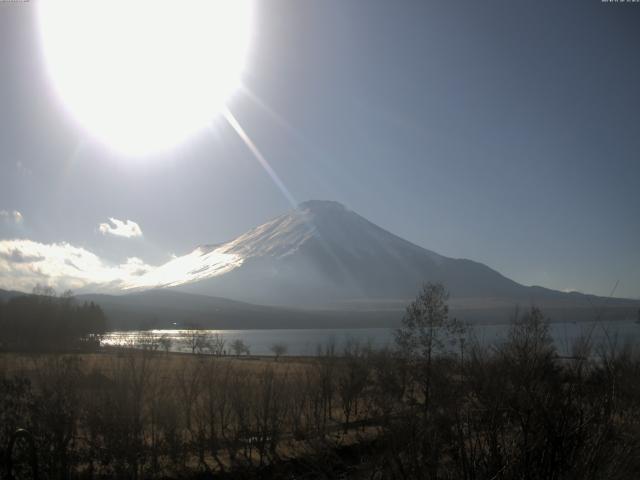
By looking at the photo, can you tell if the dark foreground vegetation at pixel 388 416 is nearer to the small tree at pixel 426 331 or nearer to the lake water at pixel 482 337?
the small tree at pixel 426 331

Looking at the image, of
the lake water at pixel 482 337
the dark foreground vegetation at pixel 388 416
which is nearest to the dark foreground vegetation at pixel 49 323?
the lake water at pixel 482 337

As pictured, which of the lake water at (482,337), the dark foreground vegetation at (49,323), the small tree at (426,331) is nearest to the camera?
the lake water at (482,337)

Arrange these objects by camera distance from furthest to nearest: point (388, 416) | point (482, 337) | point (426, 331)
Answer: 1. point (426, 331)
2. point (482, 337)
3. point (388, 416)

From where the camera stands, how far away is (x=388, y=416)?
14.0 ft

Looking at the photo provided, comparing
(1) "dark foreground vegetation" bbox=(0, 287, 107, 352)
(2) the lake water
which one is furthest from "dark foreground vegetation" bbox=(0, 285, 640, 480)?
(1) "dark foreground vegetation" bbox=(0, 287, 107, 352)

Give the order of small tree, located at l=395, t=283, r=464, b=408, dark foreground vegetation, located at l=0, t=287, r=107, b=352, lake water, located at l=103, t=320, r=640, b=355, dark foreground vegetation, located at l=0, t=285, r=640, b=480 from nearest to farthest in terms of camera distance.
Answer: dark foreground vegetation, located at l=0, t=285, r=640, b=480 < lake water, located at l=103, t=320, r=640, b=355 < small tree, located at l=395, t=283, r=464, b=408 < dark foreground vegetation, located at l=0, t=287, r=107, b=352

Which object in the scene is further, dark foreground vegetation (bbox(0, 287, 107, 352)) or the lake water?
dark foreground vegetation (bbox(0, 287, 107, 352))

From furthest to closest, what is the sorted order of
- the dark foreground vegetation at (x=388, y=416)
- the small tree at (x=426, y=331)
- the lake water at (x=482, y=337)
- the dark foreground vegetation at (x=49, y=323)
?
the dark foreground vegetation at (x=49, y=323), the small tree at (x=426, y=331), the lake water at (x=482, y=337), the dark foreground vegetation at (x=388, y=416)

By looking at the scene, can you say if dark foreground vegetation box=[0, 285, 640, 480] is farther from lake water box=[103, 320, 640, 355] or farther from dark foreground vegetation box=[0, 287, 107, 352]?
dark foreground vegetation box=[0, 287, 107, 352]

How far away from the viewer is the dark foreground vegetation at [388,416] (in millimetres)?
3613

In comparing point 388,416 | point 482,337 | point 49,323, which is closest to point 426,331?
point 482,337

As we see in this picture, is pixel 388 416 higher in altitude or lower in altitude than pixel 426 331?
higher

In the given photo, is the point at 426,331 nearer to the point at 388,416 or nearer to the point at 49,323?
the point at 388,416

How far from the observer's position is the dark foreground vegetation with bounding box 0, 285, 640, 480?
361 cm
